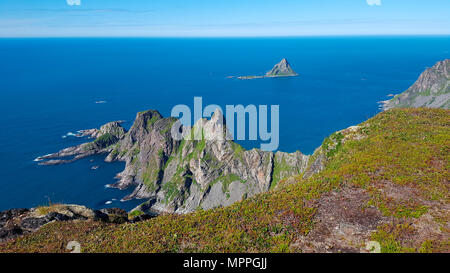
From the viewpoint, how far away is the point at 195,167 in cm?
13075

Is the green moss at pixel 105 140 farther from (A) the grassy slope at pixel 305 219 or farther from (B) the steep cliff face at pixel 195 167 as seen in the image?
(A) the grassy slope at pixel 305 219

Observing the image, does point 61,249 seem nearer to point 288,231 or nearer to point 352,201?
point 288,231

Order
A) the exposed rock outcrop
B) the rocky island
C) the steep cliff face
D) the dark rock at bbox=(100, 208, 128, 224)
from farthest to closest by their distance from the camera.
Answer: the steep cliff face → the dark rock at bbox=(100, 208, 128, 224) → the exposed rock outcrop → the rocky island

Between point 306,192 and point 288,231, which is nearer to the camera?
point 288,231

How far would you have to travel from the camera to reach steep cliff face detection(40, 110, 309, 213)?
114062 millimetres

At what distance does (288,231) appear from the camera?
2220 centimetres

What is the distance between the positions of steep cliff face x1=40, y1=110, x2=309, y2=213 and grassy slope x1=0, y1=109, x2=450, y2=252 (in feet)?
A: 233

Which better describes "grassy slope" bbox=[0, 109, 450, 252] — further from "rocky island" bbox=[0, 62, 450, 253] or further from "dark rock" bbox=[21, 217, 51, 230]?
"dark rock" bbox=[21, 217, 51, 230]

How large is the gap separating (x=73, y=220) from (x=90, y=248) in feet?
18.5

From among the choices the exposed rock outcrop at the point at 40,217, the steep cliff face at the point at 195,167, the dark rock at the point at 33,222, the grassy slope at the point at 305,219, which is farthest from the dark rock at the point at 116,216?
the steep cliff face at the point at 195,167

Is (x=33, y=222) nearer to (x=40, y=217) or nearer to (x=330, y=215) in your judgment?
(x=40, y=217)

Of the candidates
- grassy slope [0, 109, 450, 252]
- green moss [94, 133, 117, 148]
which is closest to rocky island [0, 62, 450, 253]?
grassy slope [0, 109, 450, 252]

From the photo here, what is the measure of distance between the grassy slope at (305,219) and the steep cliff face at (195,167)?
71.1m
